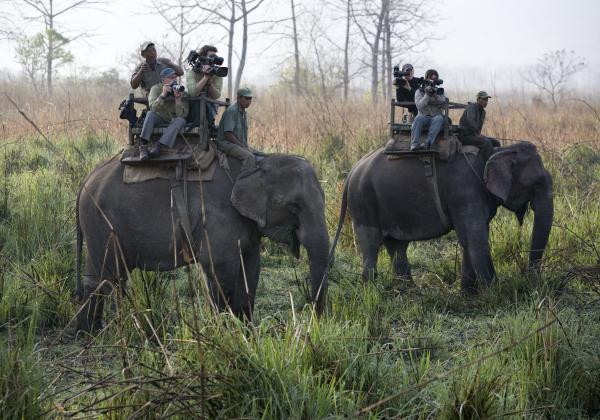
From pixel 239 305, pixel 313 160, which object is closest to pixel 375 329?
pixel 239 305

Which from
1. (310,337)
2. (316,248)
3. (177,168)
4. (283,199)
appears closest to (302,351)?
(310,337)

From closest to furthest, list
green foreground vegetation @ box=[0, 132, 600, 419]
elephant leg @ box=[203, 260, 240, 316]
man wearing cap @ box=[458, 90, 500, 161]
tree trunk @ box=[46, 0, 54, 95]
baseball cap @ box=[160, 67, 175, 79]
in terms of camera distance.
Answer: green foreground vegetation @ box=[0, 132, 600, 419] < elephant leg @ box=[203, 260, 240, 316] < baseball cap @ box=[160, 67, 175, 79] < man wearing cap @ box=[458, 90, 500, 161] < tree trunk @ box=[46, 0, 54, 95]

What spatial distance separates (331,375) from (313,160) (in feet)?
22.8

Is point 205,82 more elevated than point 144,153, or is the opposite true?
point 205,82

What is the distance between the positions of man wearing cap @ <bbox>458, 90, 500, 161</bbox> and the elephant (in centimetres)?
195

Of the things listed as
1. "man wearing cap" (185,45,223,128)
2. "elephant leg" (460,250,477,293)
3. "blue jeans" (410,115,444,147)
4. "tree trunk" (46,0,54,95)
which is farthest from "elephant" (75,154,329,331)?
"tree trunk" (46,0,54,95)

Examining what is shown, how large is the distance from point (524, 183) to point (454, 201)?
558 mm

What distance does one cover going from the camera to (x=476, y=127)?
691 centimetres

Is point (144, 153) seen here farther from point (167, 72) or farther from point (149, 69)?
point (149, 69)

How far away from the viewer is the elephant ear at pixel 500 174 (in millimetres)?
6508

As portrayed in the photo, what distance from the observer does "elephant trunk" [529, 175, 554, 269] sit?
6383 millimetres

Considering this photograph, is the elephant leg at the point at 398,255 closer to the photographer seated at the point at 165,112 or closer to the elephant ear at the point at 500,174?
the elephant ear at the point at 500,174

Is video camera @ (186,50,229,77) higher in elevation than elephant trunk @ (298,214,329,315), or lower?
higher

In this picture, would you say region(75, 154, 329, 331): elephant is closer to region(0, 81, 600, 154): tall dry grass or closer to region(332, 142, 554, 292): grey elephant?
region(332, 142, 554, 292): grey elephant
